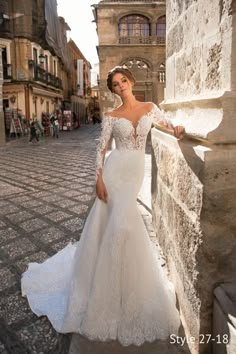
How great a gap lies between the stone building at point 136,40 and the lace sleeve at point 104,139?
23.3 meters

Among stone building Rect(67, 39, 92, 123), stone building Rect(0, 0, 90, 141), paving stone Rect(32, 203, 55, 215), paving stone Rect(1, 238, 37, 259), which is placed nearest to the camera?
paving stone Rect(1, 238, 37, 259)

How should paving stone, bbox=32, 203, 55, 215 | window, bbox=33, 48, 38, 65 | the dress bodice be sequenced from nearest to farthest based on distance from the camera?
the dress bodice, paving stone, bbox=32, 203, 55, 215, window, bbox=33, 48, 38, 65

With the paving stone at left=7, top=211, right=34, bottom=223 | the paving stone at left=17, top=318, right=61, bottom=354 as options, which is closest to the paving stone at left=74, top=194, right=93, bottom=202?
the paving stone at left=7, top=211, right=34, bottom=223

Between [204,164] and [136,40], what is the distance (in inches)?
1055

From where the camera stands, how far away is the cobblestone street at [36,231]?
6.60 feet

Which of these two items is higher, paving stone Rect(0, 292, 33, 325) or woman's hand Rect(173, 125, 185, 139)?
woman's hand Rect(173, 125, 185, 139)

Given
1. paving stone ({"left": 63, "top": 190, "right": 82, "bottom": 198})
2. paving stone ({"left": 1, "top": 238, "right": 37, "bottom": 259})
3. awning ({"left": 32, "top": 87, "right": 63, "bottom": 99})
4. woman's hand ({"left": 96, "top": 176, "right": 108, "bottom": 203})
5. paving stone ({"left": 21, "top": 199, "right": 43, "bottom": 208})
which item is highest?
awning ({"left": 32, "top": 87, "right": 63, "bottom": 99})

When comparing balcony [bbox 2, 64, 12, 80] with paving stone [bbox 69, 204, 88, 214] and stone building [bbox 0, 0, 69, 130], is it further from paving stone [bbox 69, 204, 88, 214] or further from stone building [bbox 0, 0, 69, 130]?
paving stone [bbox 69, 204, 88, 214]

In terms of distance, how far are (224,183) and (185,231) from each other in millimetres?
471

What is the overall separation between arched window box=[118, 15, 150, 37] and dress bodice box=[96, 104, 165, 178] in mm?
26212

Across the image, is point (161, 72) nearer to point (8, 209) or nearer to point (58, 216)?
point (8, 209)

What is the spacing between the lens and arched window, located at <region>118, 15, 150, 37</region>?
26.1m

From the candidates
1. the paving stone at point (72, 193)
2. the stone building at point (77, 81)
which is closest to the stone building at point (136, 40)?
the stone building at point (77, 81)

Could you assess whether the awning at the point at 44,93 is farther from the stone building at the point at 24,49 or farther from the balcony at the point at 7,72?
the balcony at the point at 7,72
